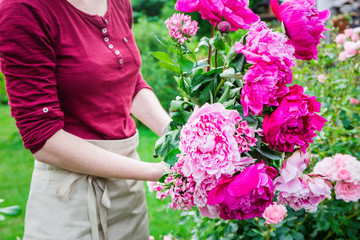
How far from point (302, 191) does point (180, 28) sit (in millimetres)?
514

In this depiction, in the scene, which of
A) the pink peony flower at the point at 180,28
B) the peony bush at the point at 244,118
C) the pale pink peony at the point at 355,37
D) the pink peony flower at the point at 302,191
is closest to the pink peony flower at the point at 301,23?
the peony bush at the point at 244,118

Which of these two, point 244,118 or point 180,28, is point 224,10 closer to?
point 180,28

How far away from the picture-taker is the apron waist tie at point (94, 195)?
1257mm

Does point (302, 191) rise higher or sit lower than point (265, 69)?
lower

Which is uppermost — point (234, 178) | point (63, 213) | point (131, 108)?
point (234, 178)

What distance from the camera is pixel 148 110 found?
5.22ft

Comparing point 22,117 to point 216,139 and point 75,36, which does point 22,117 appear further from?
point 216,139

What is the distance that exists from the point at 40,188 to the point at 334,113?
1.65 meters

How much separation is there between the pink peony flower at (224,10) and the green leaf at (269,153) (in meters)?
0.31

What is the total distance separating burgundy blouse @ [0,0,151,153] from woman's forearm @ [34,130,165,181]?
0.12ft

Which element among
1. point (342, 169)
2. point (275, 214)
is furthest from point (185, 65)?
point (342, 169)

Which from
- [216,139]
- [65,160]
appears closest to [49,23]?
[65,160]

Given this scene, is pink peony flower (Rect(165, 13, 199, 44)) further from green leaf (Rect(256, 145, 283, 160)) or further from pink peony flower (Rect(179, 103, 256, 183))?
green leaf (Rect(256, 145, 283, 160))

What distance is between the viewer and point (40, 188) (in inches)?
51.1
